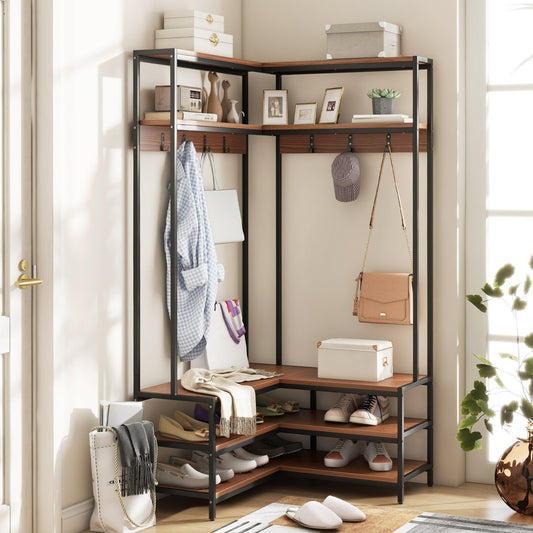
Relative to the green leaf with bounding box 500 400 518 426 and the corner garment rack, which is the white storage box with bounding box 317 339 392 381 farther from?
the green leaf with bounding box 500 400 518 426

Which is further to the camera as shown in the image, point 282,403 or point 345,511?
point 282,403

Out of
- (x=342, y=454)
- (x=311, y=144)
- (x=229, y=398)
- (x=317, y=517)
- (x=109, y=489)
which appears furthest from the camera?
(x=311, y=144)

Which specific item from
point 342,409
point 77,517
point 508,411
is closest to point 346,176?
point 342,409

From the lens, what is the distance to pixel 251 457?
4.49m

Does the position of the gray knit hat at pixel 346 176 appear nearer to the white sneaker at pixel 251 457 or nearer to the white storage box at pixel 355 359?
the white storage box at pixel 355 359

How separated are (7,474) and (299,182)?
1.96 meters

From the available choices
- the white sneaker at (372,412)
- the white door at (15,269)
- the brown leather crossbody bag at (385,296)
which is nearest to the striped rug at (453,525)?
the white sneaker at (372,412)

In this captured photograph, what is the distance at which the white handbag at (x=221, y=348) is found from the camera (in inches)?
180

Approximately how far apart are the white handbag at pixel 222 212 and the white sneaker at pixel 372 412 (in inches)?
37.2

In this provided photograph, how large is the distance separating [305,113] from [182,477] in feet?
5.56

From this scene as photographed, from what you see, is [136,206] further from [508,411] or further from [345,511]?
[508,411]

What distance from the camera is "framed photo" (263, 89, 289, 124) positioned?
4.69 metres

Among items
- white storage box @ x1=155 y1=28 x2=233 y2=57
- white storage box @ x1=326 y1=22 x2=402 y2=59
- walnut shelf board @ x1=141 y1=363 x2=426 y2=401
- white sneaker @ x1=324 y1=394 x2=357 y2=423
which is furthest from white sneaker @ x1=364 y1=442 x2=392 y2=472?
white storage box @ x1=155 y1=28 x2=233 y2=57

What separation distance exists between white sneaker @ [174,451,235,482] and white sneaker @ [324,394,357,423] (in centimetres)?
52
